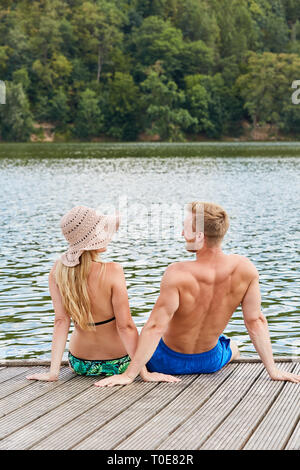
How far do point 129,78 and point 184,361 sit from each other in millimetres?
97531

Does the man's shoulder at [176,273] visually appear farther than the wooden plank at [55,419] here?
Yes

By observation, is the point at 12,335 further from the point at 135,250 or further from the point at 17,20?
the point at 17,20

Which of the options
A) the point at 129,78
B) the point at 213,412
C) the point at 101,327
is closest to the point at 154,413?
the point at 213,412

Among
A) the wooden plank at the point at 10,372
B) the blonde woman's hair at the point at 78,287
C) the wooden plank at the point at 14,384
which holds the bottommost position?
the wooden plank at the point at 10,372

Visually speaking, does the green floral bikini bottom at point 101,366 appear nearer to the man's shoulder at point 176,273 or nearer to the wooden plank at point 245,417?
the man's shoulder at point 176,273

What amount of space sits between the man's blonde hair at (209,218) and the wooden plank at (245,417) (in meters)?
0.99

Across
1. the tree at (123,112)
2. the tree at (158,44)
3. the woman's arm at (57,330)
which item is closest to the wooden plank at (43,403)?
the woman's arm at (57,330)

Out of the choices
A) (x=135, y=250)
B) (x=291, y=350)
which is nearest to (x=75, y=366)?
(x=291, y=350)

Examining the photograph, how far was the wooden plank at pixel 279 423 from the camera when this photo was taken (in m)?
3.50

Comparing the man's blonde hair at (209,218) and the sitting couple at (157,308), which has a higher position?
the man's blonde hair at (209,218)

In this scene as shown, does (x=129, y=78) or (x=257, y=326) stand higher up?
(x=129, y=78)

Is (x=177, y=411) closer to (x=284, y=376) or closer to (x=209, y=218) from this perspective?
(x=284, y=376)

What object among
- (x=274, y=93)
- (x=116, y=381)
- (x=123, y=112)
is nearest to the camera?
(x=116, y=381)

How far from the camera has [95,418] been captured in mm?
3873
